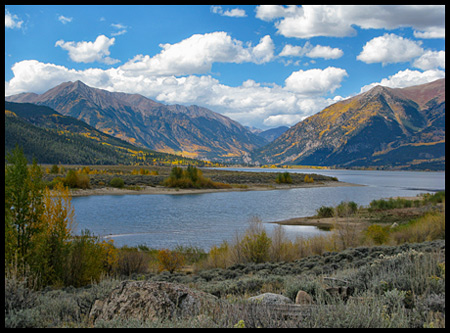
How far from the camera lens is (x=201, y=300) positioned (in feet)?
19.3

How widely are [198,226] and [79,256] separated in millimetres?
20744

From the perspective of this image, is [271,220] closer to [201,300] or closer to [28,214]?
[28,214]

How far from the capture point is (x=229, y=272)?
12617 mm

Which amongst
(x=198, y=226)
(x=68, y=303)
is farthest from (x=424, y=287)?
(x=198, y=226)

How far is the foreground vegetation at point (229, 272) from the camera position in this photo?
4484mm

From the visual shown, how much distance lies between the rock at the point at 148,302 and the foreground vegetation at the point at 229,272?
1.18 feet

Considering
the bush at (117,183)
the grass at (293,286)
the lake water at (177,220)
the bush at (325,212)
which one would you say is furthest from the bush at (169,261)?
the bush at (117,183)

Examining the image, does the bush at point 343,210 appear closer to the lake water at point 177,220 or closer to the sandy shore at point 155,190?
the lake water at point 177,220

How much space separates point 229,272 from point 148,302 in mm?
7345

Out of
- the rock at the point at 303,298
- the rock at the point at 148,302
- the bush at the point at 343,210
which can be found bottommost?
the bush at the point at 343,210

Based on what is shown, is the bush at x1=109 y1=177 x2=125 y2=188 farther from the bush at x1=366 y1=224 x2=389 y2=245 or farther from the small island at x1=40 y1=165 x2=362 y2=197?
the bush at x1=366 y1=224 x2=389 y2=245

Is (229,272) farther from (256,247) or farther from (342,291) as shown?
A: (342,291)

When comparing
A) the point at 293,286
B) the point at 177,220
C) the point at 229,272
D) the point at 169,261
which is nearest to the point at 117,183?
the point at 177,220

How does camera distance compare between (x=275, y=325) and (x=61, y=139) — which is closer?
(x=275, y=325)
